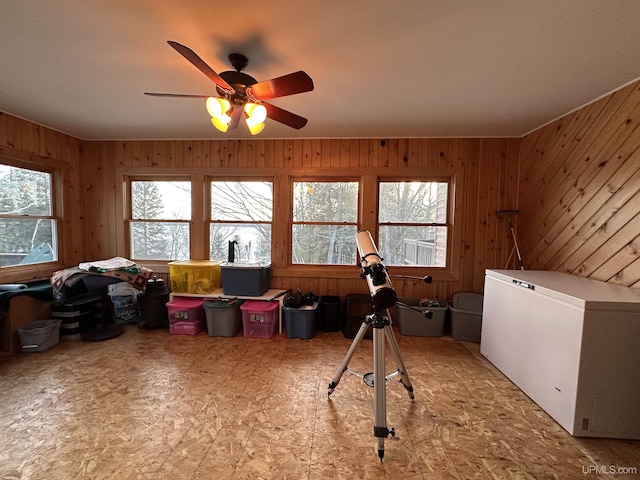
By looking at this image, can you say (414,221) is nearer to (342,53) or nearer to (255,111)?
(342,53)

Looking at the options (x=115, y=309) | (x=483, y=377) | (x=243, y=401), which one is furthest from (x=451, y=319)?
(x=115, y=309)

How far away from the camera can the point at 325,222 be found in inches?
141

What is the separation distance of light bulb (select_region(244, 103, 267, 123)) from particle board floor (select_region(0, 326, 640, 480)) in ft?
6.74

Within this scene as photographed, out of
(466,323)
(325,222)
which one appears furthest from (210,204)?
(466,323)

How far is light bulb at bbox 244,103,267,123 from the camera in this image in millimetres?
1723

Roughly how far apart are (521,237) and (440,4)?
292 centimetres

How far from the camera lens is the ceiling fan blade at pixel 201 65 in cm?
126

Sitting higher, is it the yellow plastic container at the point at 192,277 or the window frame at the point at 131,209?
the window frame at the point at 131,209

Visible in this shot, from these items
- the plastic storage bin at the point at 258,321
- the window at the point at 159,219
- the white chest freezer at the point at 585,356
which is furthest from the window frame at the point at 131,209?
the white chest freezer at the point at 585,356

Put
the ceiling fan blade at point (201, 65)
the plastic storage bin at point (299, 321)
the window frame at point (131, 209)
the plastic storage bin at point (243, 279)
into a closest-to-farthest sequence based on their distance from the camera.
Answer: the ceiling fan blade at point (201, 65) < the plastic storage bin at point (299, 321) < the plastic storage bin at point (243, 279) < the window frame at point (131, 209)

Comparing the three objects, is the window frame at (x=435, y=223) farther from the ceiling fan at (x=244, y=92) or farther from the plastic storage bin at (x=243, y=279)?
the ceiling fan at (x=244, y=92)

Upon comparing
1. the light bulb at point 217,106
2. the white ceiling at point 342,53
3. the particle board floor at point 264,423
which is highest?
A: the white ceiling at point 342,53

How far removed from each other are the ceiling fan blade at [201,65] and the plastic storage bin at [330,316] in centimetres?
248

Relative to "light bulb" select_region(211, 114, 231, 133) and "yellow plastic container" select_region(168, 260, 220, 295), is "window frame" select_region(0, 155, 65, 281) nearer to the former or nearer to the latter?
"yellow plastic container" select_region(168, 260, 220, 295)
